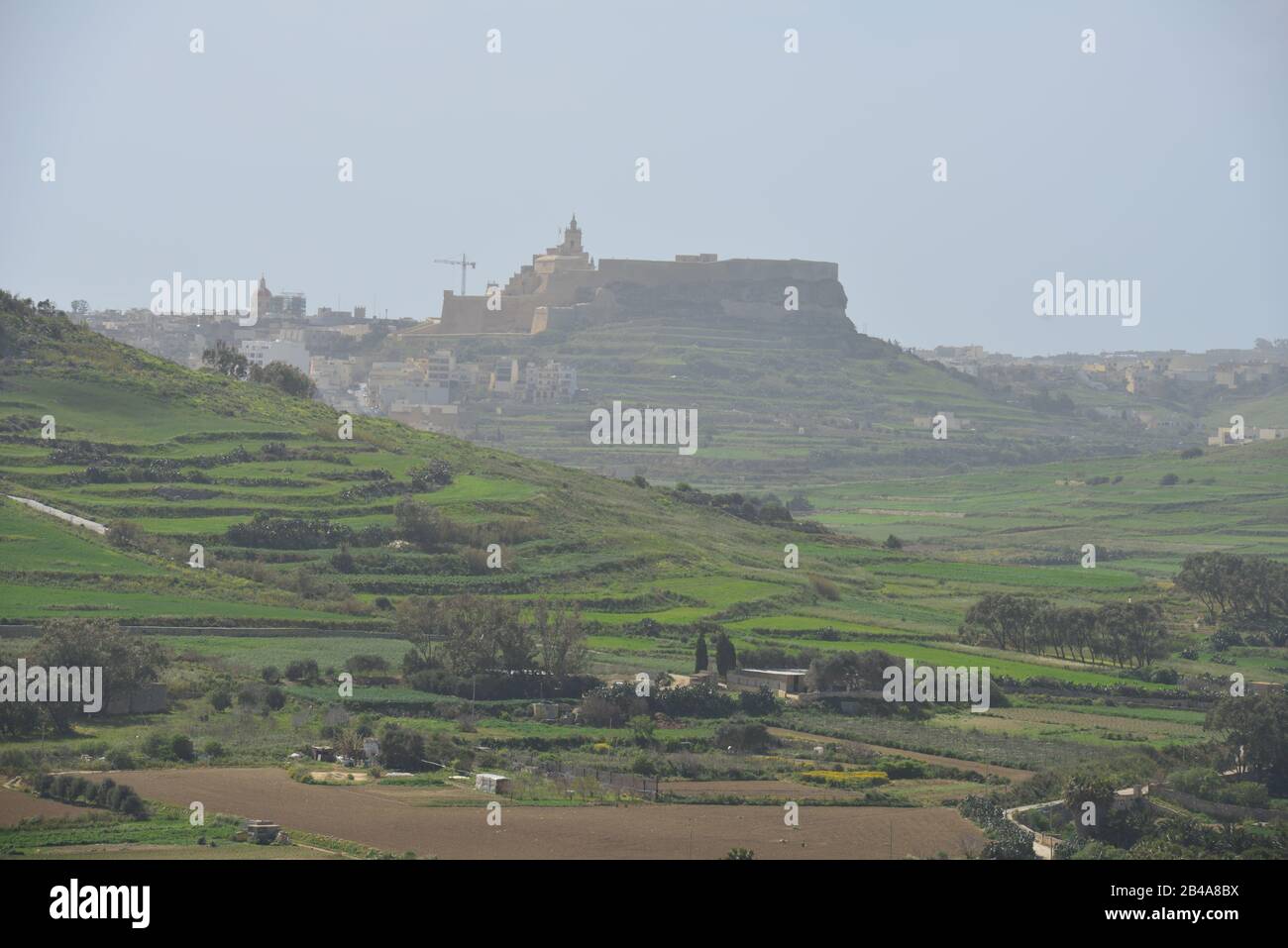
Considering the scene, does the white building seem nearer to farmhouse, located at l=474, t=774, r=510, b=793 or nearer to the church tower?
the church tower

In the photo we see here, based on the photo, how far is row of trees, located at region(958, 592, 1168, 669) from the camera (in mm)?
40656

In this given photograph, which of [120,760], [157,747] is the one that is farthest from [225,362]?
[120,760]

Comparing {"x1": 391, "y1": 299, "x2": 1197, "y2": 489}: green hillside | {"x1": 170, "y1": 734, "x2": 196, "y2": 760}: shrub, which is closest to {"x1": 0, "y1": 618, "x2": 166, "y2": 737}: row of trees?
{"x1": 170, "y1": 734, "x2": 196, "y2": 760}: shrub

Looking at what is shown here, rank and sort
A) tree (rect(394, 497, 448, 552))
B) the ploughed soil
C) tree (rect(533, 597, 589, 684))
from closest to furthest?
the ploughed soil, tree (rect(533, 597, 589, 684)), tree (rect(394, 497, 448, 552))

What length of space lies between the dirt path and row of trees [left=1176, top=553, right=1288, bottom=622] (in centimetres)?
1796

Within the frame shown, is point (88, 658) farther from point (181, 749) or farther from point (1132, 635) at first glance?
point (1132, 635)

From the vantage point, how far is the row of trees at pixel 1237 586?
46.5 meters

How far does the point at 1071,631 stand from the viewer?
41.7m

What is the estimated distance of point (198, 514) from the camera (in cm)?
4525

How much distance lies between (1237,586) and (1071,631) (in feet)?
26.0

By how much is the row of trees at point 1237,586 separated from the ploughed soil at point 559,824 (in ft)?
76.3
